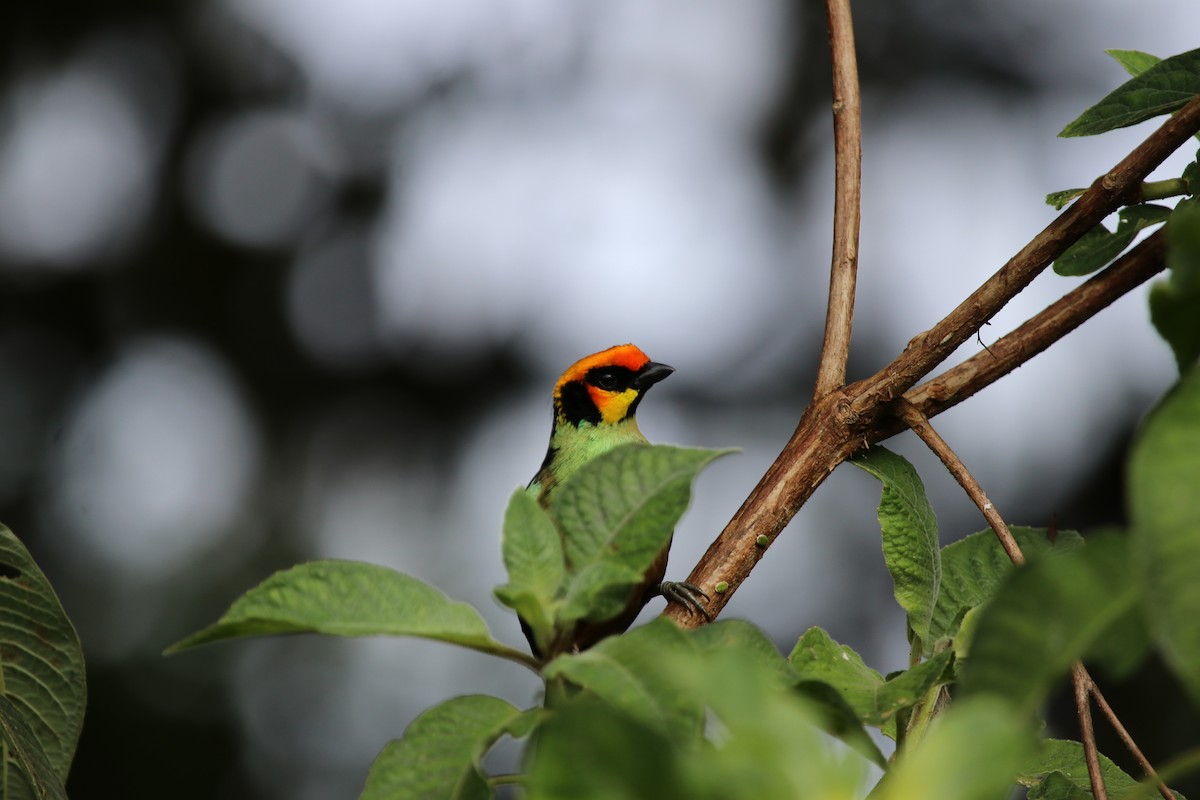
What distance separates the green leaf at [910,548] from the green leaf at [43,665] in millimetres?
1295

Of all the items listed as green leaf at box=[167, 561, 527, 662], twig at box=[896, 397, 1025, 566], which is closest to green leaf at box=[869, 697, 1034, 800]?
green leaf at box=[167, 561, 527, 662]

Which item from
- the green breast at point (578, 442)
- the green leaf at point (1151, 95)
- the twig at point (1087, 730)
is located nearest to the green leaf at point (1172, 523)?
the twig at point (1087, 730)

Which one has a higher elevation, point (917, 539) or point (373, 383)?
point (917, 539)

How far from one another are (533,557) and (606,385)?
12.8ft

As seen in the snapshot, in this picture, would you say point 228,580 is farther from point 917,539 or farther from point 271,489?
point 917,539

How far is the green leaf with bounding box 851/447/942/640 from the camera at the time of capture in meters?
1.53

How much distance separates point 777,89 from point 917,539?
8827 mm

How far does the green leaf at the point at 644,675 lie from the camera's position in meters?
0.91

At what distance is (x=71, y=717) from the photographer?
74.5 inches

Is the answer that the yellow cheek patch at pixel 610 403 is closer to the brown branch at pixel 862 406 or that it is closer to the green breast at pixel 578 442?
the green breast at pixel 578 442

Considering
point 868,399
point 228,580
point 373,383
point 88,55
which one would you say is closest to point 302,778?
point 228,580

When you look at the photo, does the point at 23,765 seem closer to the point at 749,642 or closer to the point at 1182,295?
the point at 749,642

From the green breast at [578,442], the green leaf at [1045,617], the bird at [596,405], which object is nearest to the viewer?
the green leaf at [1045,617]

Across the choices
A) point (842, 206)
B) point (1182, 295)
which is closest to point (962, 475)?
point (842, 206)
